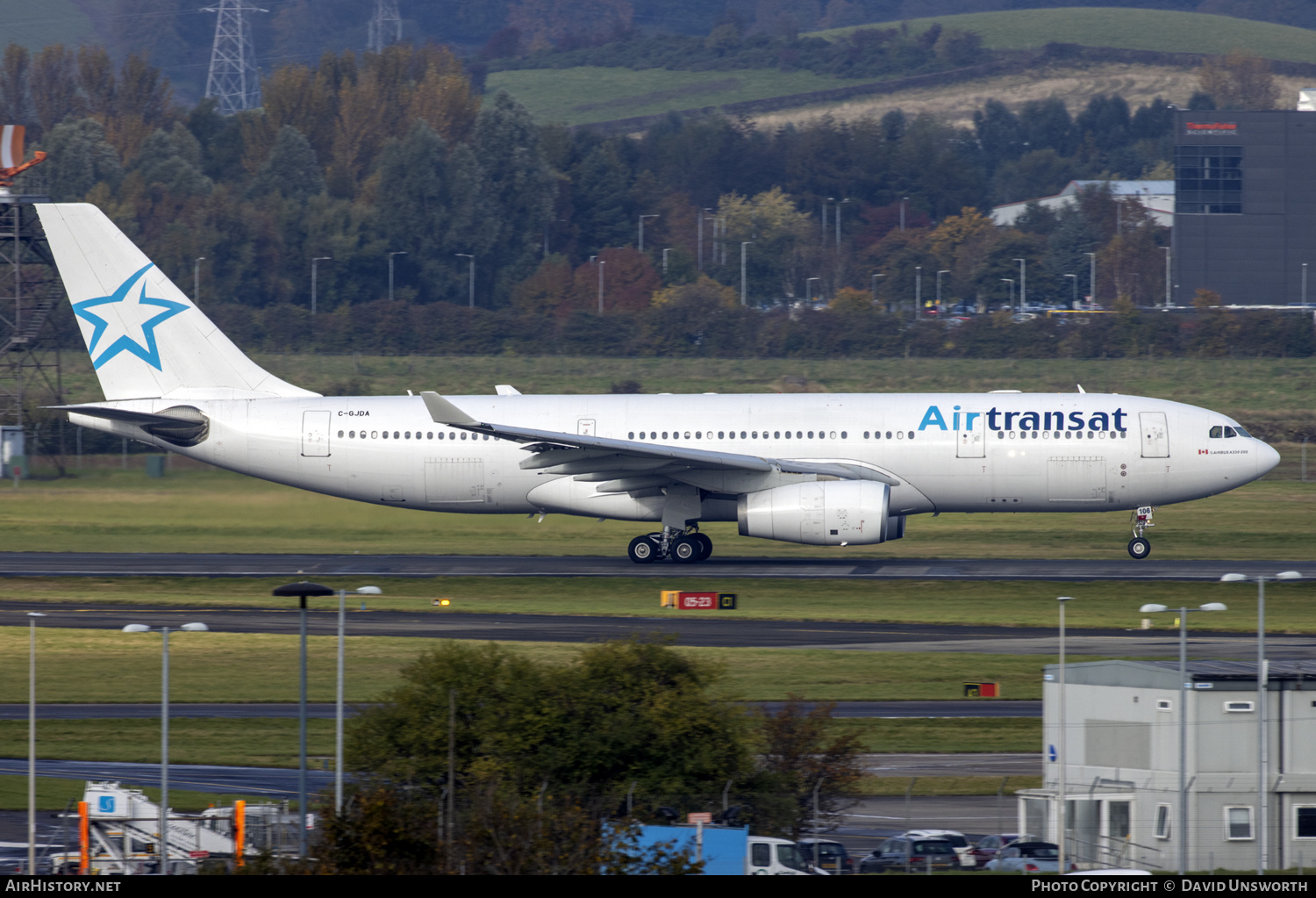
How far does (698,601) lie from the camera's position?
38656 mm

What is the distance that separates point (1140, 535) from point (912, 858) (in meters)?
27.5

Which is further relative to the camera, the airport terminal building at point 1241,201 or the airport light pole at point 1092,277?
the airport light pole at point 1092,277

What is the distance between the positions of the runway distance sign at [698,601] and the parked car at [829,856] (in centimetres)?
1717

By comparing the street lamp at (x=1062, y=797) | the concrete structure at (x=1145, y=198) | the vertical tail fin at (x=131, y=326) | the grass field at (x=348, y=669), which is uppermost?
the concrete structure at (x=1145, y=198)

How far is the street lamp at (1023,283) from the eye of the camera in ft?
479

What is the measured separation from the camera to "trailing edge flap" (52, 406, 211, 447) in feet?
145

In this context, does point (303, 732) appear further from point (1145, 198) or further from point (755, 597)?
point (1145, 198)

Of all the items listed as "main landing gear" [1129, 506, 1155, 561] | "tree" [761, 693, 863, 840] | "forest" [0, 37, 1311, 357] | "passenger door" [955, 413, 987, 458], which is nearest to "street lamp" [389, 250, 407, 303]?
"forest" [0, 37, 1311, 357]

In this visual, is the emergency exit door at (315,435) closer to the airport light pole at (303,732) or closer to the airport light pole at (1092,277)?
the airport light pole at (303,732)

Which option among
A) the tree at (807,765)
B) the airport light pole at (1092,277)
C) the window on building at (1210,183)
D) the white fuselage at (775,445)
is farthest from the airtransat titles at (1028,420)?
the window on building at (1210,183)

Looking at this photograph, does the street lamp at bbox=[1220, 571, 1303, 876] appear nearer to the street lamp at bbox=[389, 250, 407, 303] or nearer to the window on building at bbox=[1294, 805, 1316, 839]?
the window on building at bbox=[1294, 805, 1316, 839]

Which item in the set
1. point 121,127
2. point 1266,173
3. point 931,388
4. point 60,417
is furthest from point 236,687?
point 121,127

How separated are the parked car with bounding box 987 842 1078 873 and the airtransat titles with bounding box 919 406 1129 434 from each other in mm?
23515

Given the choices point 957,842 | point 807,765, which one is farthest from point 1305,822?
point 807,765
